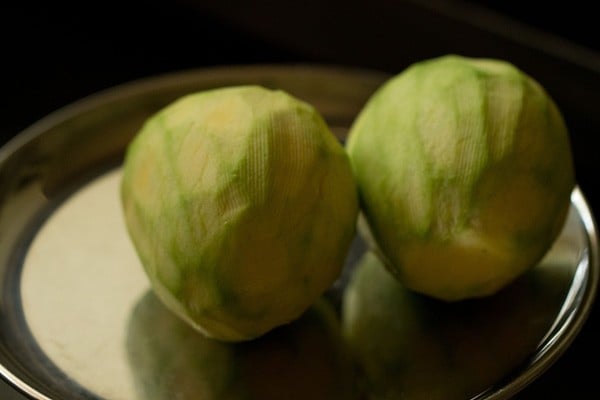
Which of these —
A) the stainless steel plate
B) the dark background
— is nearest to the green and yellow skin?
the stainless steel plate

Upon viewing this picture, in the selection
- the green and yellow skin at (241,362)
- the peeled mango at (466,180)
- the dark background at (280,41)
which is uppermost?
the peeled mango at (466,180)

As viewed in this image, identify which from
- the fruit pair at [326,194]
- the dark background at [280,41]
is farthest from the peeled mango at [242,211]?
the dark background at [280,41]

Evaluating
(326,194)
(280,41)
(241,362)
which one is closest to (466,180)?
(326,194)

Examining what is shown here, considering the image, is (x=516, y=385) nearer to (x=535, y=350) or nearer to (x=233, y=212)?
(x=535, y=350)

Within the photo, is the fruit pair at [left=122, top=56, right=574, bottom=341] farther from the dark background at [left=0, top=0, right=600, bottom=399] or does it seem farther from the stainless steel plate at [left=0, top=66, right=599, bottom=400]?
the dark background at [left=0, top=0, right=600, bottom=399]

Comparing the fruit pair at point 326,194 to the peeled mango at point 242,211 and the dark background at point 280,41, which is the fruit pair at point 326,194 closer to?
the peeled mango at point 242,211

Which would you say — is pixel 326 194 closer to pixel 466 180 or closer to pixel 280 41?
pixel 466 180
